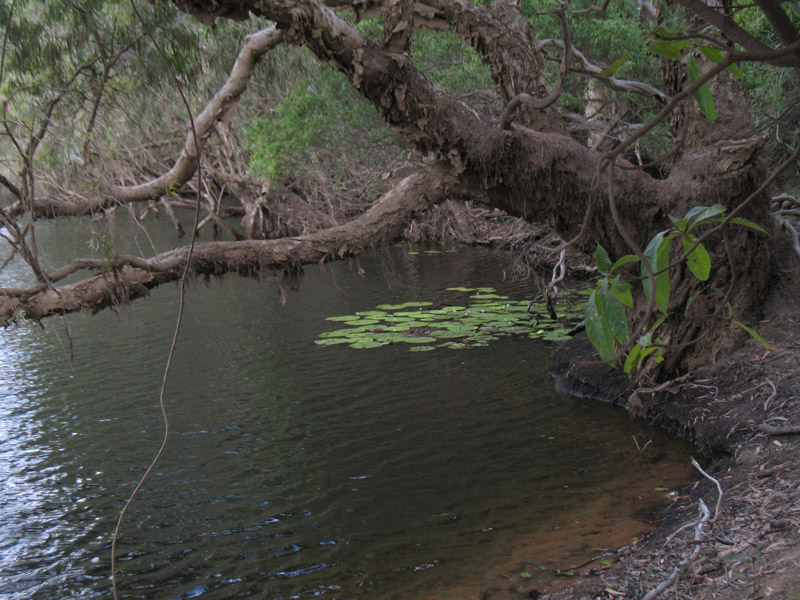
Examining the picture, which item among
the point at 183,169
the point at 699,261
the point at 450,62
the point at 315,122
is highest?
the point at 450,62

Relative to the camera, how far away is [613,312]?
7.14ft

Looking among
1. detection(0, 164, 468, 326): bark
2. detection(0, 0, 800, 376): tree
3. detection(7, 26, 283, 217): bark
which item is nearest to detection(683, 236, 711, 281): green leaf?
detection(0, 0, 800, 376): tree

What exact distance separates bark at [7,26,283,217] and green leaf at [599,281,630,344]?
5058mm

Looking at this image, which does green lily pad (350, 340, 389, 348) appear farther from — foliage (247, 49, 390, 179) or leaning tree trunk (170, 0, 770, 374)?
foliage (247, 49, 390, 179)

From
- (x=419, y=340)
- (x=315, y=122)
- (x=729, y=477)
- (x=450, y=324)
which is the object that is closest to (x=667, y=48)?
(x=729, y=477)

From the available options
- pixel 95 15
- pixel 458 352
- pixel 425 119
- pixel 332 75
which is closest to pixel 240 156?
pixel 332 75

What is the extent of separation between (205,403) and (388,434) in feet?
7.91

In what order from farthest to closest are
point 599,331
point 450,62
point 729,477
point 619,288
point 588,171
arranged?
1. point 450,62
2. point 588,171
3. point 729,477
4. point 599,331
5. point 619,288

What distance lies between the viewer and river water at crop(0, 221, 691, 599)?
15.8ft

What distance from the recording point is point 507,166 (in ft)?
22.5

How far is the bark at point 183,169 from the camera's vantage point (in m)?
6.99

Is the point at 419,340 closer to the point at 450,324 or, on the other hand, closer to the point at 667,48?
the point at 450,324

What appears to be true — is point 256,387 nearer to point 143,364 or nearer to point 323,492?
point 143,364

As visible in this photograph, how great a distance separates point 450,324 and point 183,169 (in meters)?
4.50
